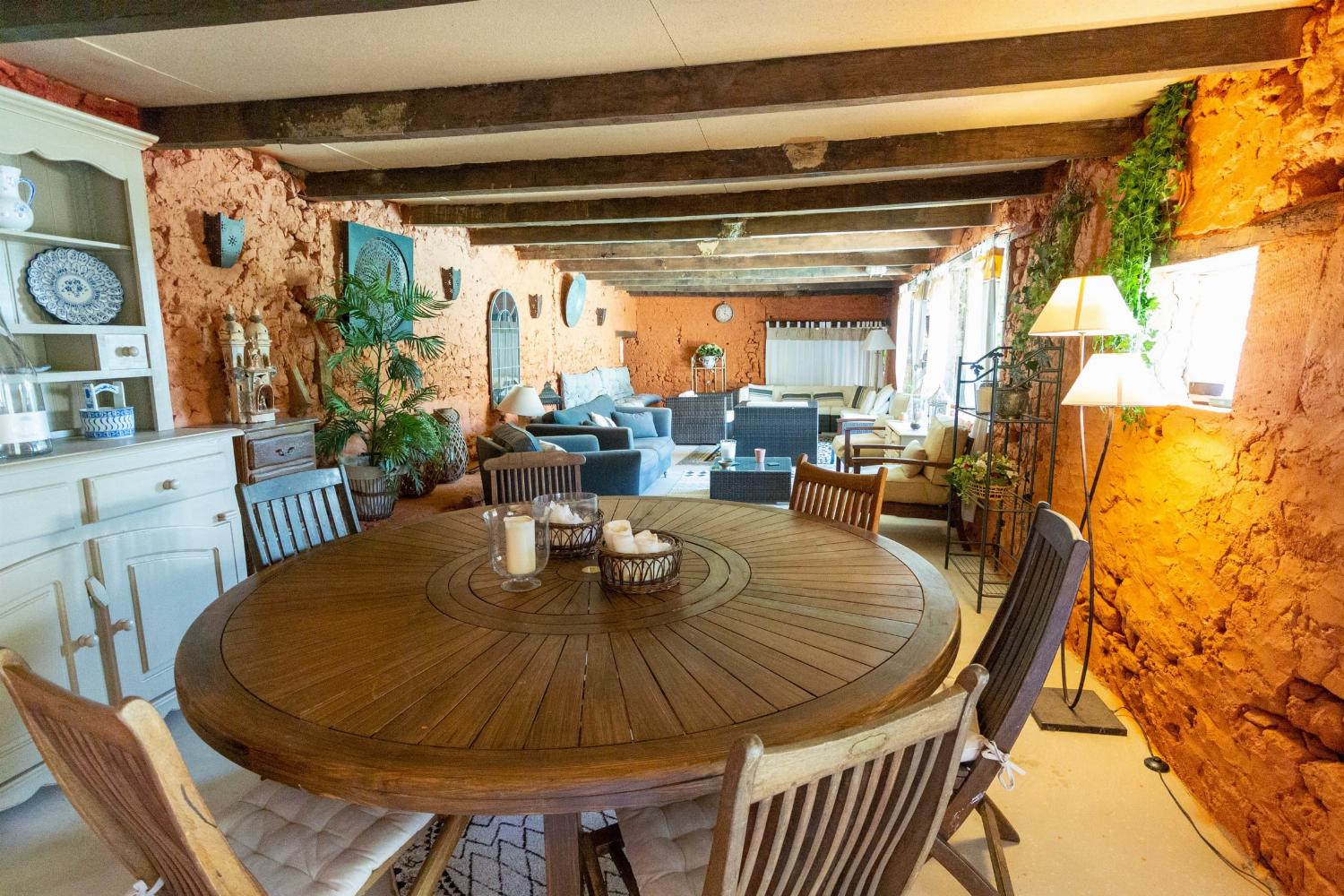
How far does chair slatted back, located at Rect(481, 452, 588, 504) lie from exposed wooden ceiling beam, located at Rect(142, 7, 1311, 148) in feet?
4.00

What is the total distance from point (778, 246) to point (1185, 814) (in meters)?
4.69

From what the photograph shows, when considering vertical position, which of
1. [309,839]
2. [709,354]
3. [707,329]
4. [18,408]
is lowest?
[309,839]

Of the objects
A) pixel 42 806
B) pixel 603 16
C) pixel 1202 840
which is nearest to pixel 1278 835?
pixel 1202 840

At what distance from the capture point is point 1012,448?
369cm

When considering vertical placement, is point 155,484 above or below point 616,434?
above

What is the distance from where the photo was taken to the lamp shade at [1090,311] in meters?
2.11

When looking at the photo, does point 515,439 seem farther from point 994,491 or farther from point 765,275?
point 765,275

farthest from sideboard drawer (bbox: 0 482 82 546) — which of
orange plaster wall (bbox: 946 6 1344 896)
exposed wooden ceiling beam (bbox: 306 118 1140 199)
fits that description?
orange plaster wall (bbox: 946 6 1344 896)

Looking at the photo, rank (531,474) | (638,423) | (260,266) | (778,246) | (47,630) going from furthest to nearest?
(638,423), (778,246), (260,266), (531,474), (47,630)

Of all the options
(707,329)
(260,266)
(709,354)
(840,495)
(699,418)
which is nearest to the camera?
(840,495)

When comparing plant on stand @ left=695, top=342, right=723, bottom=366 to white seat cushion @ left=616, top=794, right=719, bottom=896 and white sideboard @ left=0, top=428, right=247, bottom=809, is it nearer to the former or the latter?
white sideboard @ left=0, top=428, right=247, bottom=809

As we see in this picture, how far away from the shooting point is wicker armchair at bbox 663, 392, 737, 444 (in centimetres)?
793

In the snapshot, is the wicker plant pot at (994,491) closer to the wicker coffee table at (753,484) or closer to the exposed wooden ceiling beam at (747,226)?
the wicker coffee table at (753,484)

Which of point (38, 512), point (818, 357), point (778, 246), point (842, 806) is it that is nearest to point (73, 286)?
point (38, 512)
